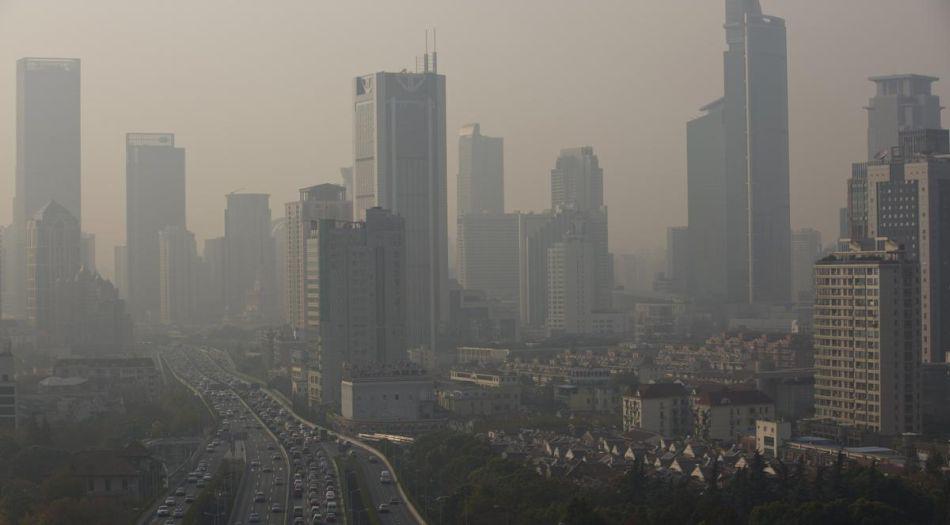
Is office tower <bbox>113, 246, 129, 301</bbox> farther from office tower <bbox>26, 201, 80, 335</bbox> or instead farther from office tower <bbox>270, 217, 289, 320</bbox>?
office tower <bbox>26, 201, 80, 335</bbox>

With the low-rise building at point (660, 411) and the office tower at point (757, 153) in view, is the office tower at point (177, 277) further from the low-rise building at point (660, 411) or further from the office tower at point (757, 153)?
the low-rise building at point (660, 411)

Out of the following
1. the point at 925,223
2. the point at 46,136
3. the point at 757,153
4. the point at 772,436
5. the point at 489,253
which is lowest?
the point at 772,436

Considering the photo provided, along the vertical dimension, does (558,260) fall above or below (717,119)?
below

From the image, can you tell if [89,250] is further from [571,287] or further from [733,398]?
[733,398]

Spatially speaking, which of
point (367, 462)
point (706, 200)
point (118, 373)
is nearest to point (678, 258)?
point (706, 200)

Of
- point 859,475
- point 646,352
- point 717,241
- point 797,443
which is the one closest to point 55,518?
point 859,475

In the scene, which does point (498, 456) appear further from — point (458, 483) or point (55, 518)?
point (55, 518)
